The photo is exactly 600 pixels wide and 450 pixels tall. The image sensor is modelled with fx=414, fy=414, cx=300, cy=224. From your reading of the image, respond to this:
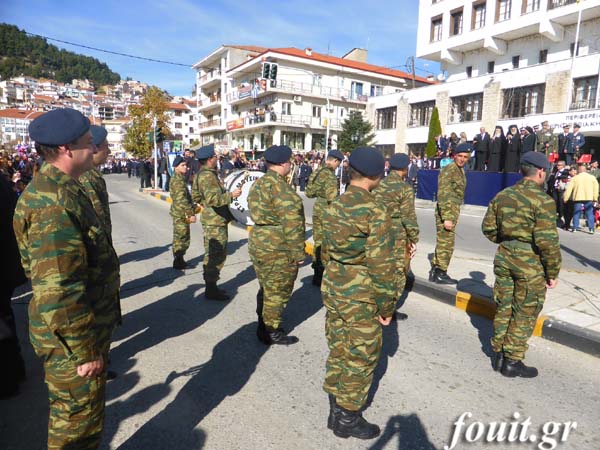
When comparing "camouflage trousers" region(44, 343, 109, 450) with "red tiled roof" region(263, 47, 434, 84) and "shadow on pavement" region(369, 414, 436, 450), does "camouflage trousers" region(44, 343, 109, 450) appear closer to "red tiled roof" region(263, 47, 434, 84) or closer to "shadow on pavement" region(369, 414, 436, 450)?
"shadow on pavement" region(369, 414, 436, 450)

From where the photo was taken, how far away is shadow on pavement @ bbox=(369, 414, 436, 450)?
2.87 m

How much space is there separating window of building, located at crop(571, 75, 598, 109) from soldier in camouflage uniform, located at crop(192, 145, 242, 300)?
2551cm

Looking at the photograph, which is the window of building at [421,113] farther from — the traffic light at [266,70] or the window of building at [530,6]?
the traffic light at [266,70]

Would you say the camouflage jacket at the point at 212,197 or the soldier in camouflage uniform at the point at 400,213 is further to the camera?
the camouflage jacket at the point at 212,197

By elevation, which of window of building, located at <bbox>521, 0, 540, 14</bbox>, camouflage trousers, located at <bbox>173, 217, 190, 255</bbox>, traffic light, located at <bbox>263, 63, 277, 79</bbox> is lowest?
camouflage trousers, located at <bbox>173, 217, 190, 255</bbox>

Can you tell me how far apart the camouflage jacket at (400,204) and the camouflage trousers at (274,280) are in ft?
5.16

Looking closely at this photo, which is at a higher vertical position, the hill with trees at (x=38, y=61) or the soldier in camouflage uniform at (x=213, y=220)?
the hill with trees at (x=38, y=61)

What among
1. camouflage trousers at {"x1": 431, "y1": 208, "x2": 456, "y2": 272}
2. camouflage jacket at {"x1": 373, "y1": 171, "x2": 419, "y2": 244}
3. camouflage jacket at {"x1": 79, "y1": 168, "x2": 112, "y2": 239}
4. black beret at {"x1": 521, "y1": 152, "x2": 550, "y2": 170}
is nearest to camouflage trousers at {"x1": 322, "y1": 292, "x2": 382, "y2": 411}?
black beret at {"x1": 521, "y1": 152, "x2": 550, "y2": 170}

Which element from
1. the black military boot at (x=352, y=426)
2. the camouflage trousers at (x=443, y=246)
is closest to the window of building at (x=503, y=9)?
the camouflage trousers at (x=443, y=246)

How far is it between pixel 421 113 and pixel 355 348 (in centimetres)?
3546

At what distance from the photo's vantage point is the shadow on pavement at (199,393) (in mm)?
2869

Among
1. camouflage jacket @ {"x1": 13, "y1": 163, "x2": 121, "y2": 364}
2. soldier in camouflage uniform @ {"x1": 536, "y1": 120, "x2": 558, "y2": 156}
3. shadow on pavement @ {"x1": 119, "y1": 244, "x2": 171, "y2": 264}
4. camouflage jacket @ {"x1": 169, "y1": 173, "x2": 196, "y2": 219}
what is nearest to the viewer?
camouflage jacket @ {"x1": 13, "y1": 163, "x2": 121, "y2": 364}

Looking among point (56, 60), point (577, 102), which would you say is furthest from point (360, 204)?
point (56, 60)

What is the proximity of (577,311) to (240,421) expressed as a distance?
431cm
